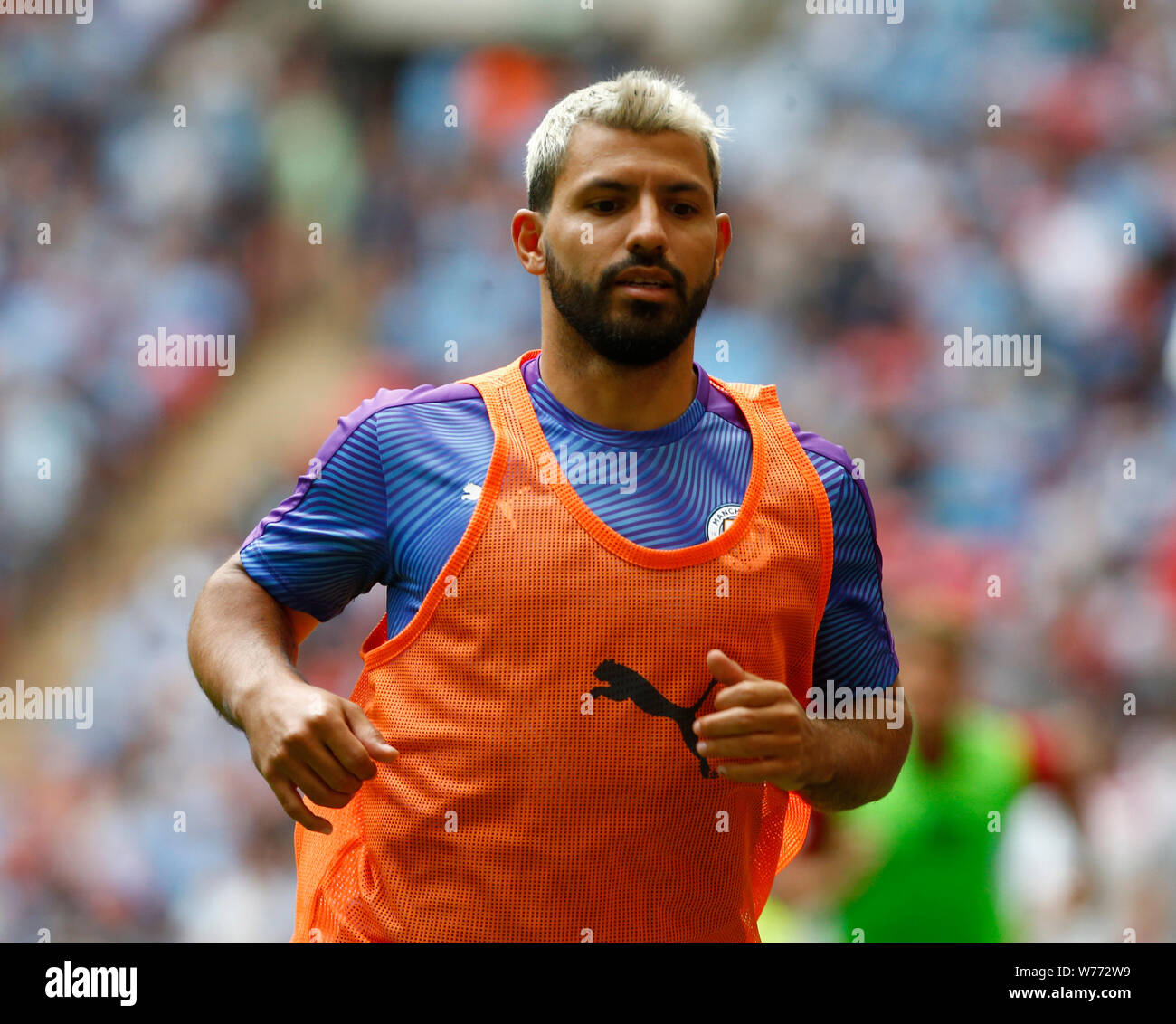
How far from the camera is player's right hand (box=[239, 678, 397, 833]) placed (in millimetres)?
2016

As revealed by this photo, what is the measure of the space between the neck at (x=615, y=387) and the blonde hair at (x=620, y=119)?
0.26m

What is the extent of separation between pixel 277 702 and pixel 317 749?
113mm

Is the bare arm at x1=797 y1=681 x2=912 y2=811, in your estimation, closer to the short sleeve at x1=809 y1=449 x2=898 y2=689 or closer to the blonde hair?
the short sleeve at x1=809 y1=449 x2=898 y2=689

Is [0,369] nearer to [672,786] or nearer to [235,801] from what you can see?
[235,801]

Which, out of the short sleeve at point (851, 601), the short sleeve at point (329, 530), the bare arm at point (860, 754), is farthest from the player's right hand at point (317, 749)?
the short sleeve at point (851, 601)

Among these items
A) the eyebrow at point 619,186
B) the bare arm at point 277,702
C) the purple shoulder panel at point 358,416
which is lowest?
the bare arm at point 277,702

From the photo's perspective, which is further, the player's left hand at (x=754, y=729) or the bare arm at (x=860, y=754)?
the bare arm at (x=860, y=754)

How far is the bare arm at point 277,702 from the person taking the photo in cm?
202

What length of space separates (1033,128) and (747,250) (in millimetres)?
1628

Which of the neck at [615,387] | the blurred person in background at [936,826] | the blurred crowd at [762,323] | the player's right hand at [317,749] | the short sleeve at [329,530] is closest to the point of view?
the player's right hand at [317,749]

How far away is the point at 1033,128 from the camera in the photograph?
317 inches

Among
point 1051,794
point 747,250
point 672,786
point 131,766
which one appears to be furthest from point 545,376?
point 747,250

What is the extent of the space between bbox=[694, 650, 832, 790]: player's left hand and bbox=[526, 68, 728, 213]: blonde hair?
810 millimetres

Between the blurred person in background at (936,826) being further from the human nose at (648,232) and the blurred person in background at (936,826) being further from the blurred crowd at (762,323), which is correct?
the human nose at (648,232)
